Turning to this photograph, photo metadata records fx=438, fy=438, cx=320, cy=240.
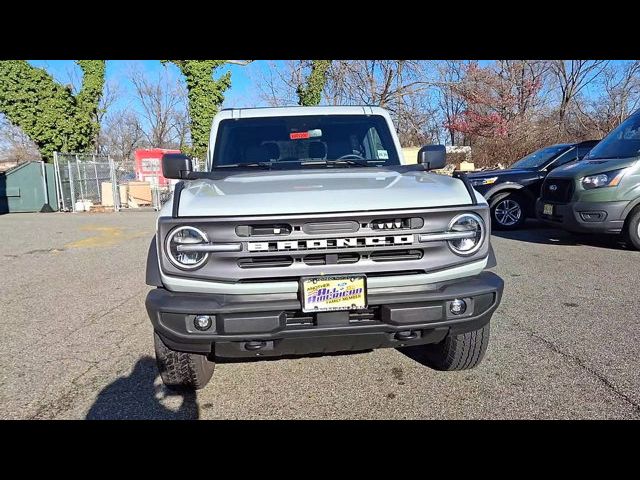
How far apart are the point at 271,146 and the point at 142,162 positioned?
22646mm

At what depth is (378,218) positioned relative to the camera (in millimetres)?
2418


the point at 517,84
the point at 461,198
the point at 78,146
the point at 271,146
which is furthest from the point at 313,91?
the point at 517,84

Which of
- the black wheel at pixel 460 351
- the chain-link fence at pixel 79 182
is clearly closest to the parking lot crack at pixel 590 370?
the black wheel at pixel 460 351

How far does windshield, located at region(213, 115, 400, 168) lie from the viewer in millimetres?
3787

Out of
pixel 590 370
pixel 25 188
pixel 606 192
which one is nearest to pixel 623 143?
pixel 606 192

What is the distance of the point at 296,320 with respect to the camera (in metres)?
2.38

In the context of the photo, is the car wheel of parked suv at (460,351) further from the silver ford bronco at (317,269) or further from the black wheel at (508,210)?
the black wheel at (508,210)

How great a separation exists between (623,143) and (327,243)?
709 cm

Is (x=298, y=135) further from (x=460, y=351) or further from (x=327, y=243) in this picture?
(x=460, y=351)

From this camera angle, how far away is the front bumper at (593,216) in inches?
262

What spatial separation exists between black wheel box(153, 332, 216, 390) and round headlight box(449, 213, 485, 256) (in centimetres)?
173

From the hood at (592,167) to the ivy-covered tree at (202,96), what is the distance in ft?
46.2
